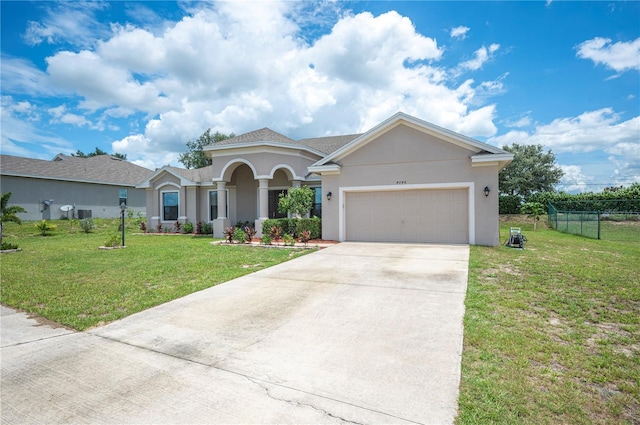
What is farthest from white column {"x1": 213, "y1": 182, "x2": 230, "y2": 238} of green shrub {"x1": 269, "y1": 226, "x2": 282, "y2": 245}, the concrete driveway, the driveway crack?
the driveway crack

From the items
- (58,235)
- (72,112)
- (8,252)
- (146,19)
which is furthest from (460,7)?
(58,235)

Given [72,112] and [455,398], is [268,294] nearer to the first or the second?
[455,398]

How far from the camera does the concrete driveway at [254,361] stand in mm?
2875

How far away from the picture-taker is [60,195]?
2550cm

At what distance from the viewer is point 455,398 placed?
9.70ft

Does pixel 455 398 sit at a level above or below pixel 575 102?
below

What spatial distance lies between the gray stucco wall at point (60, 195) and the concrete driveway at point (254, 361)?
951 inches

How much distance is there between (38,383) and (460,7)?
16.0m

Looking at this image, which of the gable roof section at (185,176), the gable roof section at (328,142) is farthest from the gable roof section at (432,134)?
the gable roof section at (185,176)

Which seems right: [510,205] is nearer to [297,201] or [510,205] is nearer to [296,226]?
[296,226]

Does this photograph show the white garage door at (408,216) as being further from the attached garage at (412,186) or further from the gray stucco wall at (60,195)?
the gray stucco wall at (60,195)

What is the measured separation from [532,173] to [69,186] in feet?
154

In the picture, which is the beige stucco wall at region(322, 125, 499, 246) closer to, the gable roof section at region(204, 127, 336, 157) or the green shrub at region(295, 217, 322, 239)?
the green shrub at region(295, 217, 322, 239)

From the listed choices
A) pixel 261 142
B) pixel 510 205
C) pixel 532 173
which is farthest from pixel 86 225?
pixel 532 173
